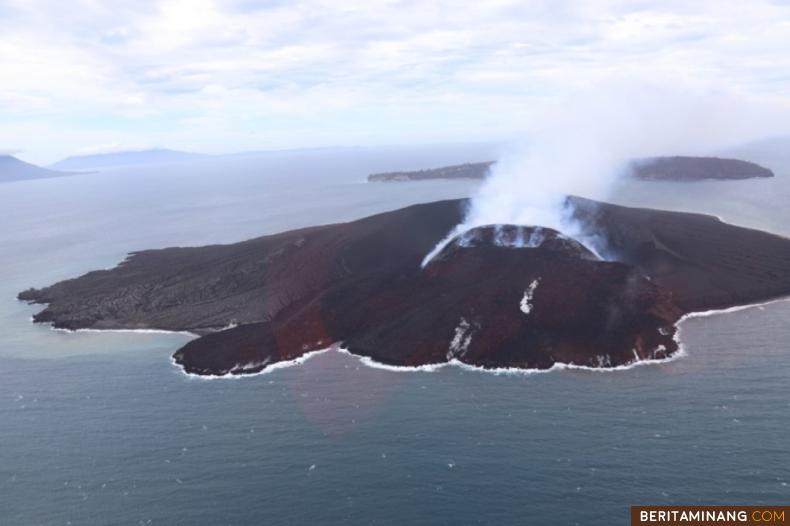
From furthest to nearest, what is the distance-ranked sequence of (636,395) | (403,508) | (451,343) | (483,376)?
1. (451,343)
2. (483,376)
3. (636,395)
4. (403,508)

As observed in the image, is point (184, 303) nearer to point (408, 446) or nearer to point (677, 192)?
point (408, 446)

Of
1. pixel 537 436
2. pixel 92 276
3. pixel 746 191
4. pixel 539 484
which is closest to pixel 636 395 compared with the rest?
pixel 537 436

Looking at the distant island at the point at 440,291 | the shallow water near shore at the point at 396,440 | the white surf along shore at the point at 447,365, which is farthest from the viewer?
the distant island at the point at 440,291

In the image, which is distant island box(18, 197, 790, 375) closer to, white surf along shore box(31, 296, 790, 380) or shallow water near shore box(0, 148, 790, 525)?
white surf along shore box(31, 296, 790, 380)

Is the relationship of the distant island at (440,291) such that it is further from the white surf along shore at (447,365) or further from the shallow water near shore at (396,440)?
the shallow water near shore at (396,440)

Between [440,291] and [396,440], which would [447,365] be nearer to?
[440,291]

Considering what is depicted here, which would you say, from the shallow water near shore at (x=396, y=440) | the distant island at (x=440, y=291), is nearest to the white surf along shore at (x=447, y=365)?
the distant island at (x=440, y=291)

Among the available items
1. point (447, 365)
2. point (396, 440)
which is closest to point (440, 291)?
point (447, 365)
